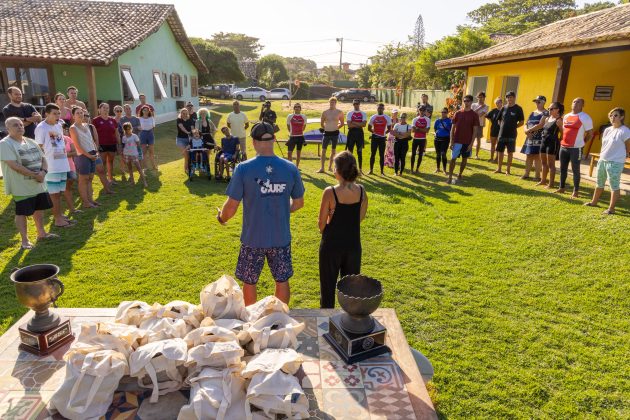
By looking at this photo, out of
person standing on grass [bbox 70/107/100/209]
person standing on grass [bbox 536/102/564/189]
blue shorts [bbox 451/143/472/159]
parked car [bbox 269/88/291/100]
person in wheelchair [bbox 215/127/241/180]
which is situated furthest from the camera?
parked car [bbox 269/88/291/100]

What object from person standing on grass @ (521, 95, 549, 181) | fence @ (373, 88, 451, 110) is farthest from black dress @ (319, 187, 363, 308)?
fence @ (373, 88, 451, 110)

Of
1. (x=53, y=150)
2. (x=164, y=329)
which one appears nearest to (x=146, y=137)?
(x=53, y=150)

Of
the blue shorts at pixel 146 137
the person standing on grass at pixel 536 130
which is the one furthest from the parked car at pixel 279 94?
the person standing on grass at pixel 536 130

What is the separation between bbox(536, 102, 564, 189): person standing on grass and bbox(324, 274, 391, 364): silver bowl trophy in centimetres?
758

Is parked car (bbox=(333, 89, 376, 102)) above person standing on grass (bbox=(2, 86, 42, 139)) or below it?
above

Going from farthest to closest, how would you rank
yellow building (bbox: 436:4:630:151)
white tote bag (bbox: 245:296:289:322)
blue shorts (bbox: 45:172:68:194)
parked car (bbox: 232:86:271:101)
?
parked car (bbox: 232:86:271:101) → yellow building (bbox: 436:4:630:151) → blue shorts (bbox: 45:172:68:194) → white tote bag (bbox: 245:296:289:322)

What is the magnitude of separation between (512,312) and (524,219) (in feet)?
10.9

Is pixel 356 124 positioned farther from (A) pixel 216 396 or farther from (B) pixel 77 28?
(B) pixel 77 28

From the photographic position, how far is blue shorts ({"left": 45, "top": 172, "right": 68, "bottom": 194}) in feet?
21.5

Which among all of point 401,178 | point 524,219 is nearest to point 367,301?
point 524,219

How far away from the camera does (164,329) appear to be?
271 cm

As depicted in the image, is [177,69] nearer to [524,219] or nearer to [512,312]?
[524,219]

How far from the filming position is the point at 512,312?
4.71m

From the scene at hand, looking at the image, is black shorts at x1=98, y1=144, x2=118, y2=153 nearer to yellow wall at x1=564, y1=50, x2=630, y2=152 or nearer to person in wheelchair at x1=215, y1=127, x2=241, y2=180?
person in wheelchair at x1=215, y1=127, x2=241, y2=180
